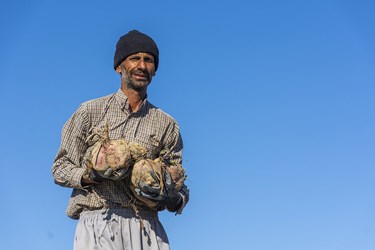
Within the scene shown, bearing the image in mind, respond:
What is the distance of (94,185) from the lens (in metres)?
6.15

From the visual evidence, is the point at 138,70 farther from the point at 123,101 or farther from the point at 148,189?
the point at 148,189

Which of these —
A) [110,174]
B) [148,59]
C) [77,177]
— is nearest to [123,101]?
[148,59]

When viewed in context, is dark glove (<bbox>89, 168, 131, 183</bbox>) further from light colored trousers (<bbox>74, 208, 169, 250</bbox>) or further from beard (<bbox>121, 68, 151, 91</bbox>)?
beard (<bbox>121, 68, 151, 91</bbox>)

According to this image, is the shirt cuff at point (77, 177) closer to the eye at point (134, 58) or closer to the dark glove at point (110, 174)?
the dark glove at point (110, 174)

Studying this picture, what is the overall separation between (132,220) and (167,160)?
0.64 m

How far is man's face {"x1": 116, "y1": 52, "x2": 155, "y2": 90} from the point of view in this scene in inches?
255

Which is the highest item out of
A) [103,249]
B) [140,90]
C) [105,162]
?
[140,90]

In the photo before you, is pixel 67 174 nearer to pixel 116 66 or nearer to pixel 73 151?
pixel 73 151

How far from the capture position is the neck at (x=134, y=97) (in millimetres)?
6590

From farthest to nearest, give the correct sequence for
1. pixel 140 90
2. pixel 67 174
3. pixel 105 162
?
pixel 140 90 → pixel 67 174 → pixel 105 162

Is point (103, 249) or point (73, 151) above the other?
point (73, 151)

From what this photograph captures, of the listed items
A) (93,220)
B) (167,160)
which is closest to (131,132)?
(167,160)

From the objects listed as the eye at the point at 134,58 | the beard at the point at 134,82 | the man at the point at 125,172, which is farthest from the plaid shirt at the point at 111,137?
the eye at the point at 134,58

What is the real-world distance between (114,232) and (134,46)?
1.68 m
